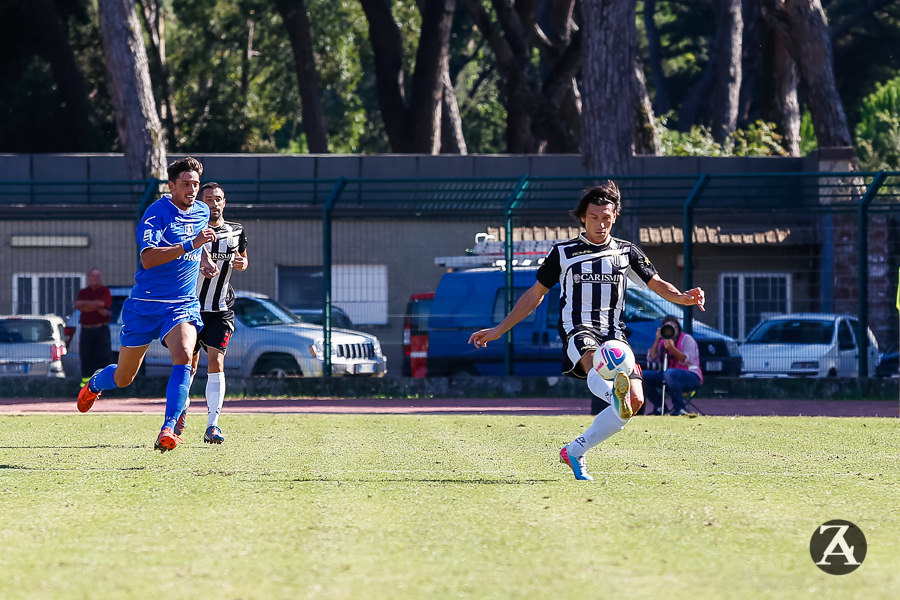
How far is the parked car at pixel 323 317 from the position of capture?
18859 millimetres

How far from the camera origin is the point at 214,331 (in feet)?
33.5

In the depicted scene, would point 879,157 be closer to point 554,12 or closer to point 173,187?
point 554,12

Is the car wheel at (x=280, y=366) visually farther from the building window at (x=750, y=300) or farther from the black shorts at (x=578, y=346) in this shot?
the black shorts at (x=578, y=346)

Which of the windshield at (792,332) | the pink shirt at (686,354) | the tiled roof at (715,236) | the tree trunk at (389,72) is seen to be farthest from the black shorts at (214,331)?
the tree trunk at (389,72)

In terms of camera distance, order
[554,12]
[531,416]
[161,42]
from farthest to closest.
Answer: [161,42], [554,12], [531,416]

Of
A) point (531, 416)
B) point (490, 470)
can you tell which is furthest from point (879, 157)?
point (490, 470)

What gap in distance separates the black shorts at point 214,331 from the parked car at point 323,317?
8.53 m

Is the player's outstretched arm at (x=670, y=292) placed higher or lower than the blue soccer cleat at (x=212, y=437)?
higher

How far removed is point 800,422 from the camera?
13.9 metres

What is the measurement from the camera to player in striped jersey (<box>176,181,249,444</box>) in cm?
1005

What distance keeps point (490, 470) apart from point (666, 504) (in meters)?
2.06

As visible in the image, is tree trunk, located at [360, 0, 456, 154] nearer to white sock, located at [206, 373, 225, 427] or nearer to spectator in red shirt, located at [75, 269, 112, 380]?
spectator in red shirt, located at [75, 269, 112, 380]

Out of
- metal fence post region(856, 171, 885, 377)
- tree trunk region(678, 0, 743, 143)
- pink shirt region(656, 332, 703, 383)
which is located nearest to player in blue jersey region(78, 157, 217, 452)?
pink shirt region(656, 332, 703, 383)

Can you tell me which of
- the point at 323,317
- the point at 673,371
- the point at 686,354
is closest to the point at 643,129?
the point at 323,317
